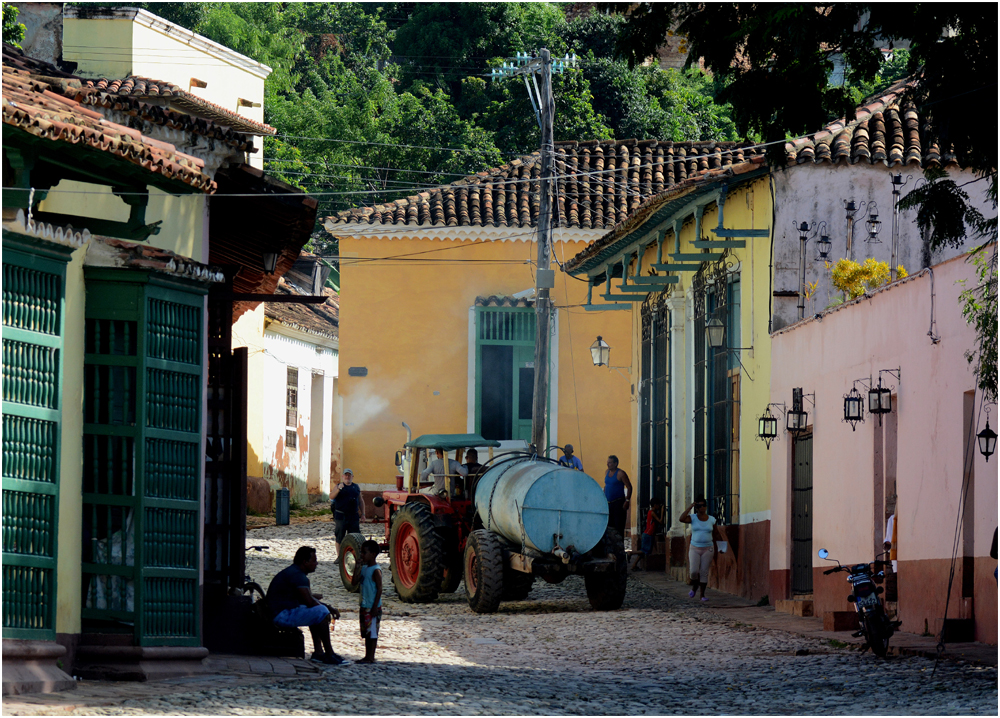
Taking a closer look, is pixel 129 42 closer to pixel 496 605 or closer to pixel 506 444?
pixel 506 444

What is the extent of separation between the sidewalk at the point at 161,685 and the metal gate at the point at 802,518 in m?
7.58

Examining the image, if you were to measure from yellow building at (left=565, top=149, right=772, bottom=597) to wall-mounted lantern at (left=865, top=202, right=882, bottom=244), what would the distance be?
4.09 feet

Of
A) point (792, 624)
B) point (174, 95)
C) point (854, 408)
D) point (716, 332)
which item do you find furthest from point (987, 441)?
point (174, 95)

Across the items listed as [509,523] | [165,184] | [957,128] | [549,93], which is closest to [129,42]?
[549,93]

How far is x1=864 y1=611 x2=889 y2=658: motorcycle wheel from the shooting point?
41.0 feet

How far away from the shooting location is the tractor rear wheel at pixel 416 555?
707 inches

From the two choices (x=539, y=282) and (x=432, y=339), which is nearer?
(x=539, y=282)

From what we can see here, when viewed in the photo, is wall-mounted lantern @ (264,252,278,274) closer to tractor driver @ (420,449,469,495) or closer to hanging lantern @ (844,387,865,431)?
tractor driver @ (420,449,469,495)

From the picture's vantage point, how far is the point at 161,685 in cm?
1002

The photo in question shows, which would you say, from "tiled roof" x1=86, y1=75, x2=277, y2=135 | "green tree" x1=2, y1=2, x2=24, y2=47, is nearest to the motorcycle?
"tiled roof" x1=86, y1=75, x2=277, y2=135

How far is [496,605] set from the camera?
1695 centimetres

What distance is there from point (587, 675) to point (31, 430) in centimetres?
528

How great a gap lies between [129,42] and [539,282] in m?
9.12

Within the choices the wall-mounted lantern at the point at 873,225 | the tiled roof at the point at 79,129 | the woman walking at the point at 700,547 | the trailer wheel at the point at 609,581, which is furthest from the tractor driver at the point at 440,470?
the tiled roof at the point at 79,129
